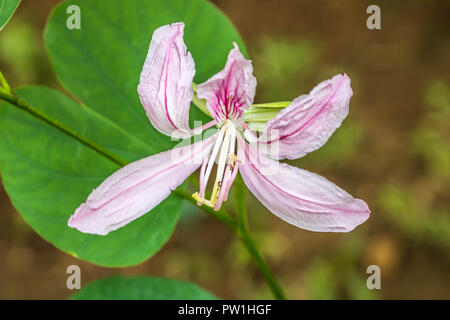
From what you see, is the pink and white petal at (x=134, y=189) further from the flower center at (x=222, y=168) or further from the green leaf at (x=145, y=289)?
the green leaf at (x=145, y=289)

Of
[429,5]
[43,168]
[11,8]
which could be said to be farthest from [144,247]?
[429,5]

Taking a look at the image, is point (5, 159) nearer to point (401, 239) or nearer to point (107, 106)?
point (107, 106)

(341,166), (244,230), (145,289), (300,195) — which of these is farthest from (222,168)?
(341,166)

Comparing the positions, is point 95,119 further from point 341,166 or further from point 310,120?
point 341,166

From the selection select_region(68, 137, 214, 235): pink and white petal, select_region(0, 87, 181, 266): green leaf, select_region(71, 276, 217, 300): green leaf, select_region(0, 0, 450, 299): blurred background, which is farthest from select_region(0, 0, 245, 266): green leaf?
select_region(0, 0, 450, 299): blurred background

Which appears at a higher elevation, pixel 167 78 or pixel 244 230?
pixel 167 78

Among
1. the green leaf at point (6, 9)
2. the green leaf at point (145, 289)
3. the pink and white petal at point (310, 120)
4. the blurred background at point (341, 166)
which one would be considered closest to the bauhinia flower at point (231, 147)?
the pink and white petal at point (310, 120)
